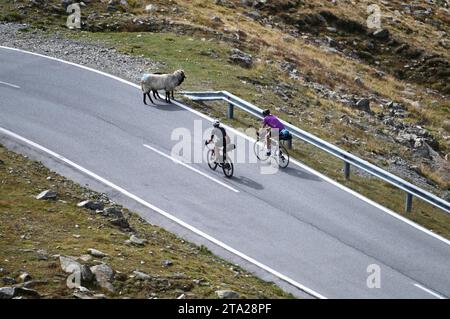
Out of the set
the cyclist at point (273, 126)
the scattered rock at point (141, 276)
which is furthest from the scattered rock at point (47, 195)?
the cyclist at point (273, 126)

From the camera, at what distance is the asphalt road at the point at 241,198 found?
17672mm

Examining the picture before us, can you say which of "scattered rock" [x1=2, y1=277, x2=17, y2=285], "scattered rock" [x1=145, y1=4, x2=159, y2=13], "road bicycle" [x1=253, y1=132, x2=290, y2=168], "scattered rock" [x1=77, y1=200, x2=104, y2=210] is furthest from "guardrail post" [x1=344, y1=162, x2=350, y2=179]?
"scattered rock" [x1=145, y1=4, x2=159, y2=13]

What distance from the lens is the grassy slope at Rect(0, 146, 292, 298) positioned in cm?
1443

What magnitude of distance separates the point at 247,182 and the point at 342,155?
124 inches

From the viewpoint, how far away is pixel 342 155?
22.7m

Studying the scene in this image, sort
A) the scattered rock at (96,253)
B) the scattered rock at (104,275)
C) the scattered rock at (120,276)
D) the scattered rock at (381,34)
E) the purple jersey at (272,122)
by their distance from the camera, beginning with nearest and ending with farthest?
the scattered rock at (104,275)
the scattered rock at (120,276)
the scattered rock at (96,253)
the purple jersey at (272,122)
the scattered rock at (381,34)

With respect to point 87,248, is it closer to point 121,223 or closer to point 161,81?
point 121,223

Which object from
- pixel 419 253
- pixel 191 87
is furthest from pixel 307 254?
pixel 191 87

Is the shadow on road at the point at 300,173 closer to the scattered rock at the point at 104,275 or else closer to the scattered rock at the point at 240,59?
the scattered rock at the point at 104,275

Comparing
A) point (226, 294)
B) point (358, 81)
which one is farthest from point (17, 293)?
point (358, 81)

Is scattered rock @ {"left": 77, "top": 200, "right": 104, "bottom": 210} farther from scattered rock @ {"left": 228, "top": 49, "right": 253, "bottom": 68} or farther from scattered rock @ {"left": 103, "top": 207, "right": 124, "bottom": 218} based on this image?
scattered rock @ {"left": 228, "top": 49, "right": 253, "bottom": 68}

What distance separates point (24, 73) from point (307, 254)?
15832 mm

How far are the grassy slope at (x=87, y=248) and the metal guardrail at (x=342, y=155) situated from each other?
22.1ft

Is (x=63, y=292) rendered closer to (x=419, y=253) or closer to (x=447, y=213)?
(x=419, y=253)
